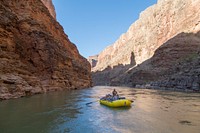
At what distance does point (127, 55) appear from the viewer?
14312 centimetres

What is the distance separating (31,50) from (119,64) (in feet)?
366

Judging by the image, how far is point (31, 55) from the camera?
135 ft

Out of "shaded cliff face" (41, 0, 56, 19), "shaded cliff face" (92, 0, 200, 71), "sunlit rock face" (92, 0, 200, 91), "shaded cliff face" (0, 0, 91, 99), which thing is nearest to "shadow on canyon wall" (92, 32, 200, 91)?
"sunlit rock face" (92, 0, 200, 91)

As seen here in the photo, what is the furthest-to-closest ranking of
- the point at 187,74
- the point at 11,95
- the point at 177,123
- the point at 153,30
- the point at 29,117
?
the point at 153,30, the point at 187,74, the point at 11,95, the point at 29,117, the point at 177,123

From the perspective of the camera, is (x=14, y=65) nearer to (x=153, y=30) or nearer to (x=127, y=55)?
(x=153, y=30)

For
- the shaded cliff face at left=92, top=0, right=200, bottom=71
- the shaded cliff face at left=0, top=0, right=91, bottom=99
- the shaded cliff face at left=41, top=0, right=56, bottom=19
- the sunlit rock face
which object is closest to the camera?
the shaded cliff face at left=0, top=0, right=91, bottom=99

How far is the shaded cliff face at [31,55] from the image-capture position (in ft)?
96.0

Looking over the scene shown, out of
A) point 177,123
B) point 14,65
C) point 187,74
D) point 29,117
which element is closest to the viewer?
point 177,123

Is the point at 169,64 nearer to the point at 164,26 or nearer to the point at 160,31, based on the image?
the point at 164,26

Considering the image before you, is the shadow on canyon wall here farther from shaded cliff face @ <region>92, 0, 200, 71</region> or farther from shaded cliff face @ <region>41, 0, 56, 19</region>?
shaded cliff face @ <region>41, 0, 56, 19</region>

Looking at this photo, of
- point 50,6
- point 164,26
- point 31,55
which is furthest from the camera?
point 164,26

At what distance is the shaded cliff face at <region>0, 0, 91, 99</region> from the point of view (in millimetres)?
29253

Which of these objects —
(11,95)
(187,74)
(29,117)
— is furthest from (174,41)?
(29,117)

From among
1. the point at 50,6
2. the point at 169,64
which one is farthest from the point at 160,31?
the point at 50,6
